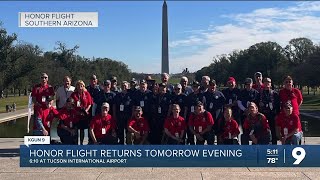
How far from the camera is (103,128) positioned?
369 inches

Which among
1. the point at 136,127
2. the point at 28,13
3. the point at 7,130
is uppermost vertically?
the point at 28,13

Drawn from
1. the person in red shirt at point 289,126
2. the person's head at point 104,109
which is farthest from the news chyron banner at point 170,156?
the person's head at point 104,109

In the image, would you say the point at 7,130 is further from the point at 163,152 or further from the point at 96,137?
the point at 163,152

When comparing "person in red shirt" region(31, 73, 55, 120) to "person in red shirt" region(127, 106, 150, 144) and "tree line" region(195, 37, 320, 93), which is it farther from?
"tree line" region(195, 37, 320, 93)

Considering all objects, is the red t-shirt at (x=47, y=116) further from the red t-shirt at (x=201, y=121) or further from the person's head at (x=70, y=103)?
the red t-shirt at (x=201, y=121)

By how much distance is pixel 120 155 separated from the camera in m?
8.41

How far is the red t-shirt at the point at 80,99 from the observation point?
970 centimetres

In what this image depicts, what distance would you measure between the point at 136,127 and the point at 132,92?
0.90 m

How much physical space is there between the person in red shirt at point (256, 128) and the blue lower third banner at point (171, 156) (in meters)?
0.75

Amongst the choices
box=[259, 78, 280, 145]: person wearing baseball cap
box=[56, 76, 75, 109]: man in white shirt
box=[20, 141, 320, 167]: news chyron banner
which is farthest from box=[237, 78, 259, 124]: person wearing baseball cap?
box=[56, 76, 75, 109]: man in white shirt

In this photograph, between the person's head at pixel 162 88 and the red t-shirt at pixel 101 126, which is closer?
Answer: the red t-shirt at pixel 101 126

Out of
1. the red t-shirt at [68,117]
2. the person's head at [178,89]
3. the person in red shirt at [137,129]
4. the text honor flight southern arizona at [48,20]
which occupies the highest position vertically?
the text honor flight southern arizona at [48,20]

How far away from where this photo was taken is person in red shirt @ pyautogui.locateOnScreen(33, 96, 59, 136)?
9680mm

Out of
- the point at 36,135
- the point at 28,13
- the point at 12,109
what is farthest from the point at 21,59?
the point at 36,135
